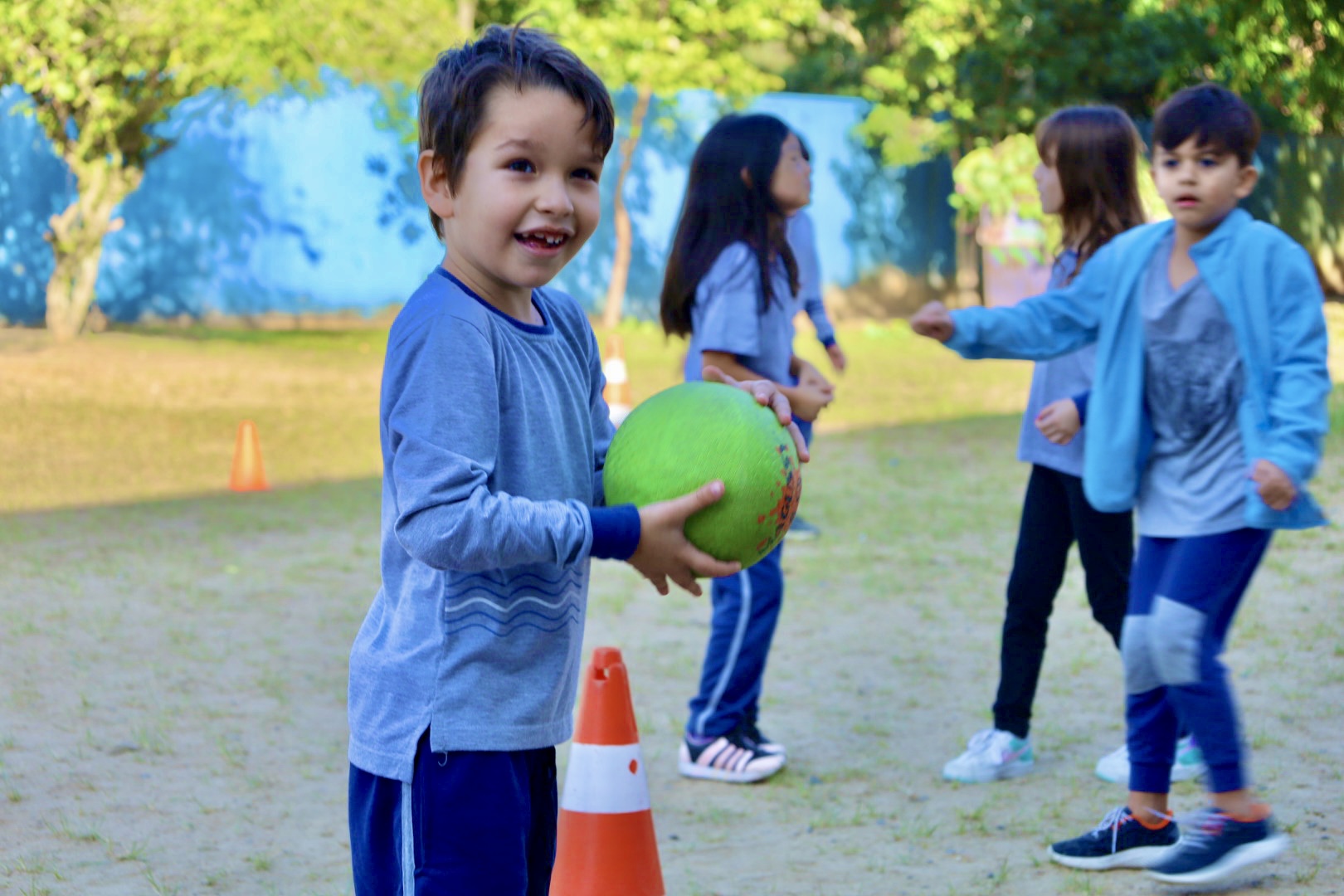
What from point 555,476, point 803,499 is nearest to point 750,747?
point 555,476

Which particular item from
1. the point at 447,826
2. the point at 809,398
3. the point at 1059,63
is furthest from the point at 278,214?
the point at 447,826

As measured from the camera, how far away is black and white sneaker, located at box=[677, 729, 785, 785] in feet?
14.9

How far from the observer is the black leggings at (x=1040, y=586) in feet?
14.8

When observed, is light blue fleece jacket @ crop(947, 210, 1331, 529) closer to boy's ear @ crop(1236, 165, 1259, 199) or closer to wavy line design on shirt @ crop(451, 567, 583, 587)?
boy's ear @ crop(1236, 165, 1259, 199)

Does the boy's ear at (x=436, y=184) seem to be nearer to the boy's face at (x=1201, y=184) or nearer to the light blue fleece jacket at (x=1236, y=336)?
the light blue fleece jacket at (x=1236, y=336)

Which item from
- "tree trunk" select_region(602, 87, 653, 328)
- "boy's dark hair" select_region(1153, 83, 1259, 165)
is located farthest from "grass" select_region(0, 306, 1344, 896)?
"tree trunk" select_region(602, 87, 653, 328)

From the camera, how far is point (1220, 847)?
3561mm

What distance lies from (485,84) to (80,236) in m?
13.2

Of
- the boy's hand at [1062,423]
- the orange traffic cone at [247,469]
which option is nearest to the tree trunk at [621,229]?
the orange traffic cone at [247,469]

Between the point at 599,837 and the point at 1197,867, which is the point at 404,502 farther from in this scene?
the point at 1197,867

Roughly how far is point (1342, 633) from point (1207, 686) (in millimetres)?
2798

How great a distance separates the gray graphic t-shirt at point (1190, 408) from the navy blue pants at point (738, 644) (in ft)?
4.20

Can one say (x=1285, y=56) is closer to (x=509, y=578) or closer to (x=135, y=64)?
(x=135, y=64)

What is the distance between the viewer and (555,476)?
2402mm
